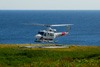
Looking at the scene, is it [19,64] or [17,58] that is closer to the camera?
[19,64]

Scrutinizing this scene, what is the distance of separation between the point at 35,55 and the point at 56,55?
294 cm

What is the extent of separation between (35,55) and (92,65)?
34.3 feet

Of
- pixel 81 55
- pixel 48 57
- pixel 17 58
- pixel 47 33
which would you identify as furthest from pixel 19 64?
pixel 47 33

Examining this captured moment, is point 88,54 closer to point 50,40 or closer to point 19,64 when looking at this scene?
point 19,64

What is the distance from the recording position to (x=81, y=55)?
39.5 metres

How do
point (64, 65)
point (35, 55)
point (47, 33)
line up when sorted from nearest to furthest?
point (64, 65) → point (35, 55) → point (47, 33)

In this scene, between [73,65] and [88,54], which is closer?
[73,65]

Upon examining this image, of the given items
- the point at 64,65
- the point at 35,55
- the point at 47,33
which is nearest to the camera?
the point at 64,65

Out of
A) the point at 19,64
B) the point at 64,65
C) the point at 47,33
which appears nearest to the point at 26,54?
the point at 19,64

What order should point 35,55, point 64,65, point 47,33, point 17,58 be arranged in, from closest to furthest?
point 64,65
point 17,58
point 35,55
point 47,33

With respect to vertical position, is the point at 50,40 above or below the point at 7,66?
below

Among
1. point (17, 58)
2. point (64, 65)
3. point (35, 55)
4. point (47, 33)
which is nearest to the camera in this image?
point (64, 65)

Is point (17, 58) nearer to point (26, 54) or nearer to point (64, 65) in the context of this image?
point (26, 54)

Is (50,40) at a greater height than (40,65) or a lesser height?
lesser
